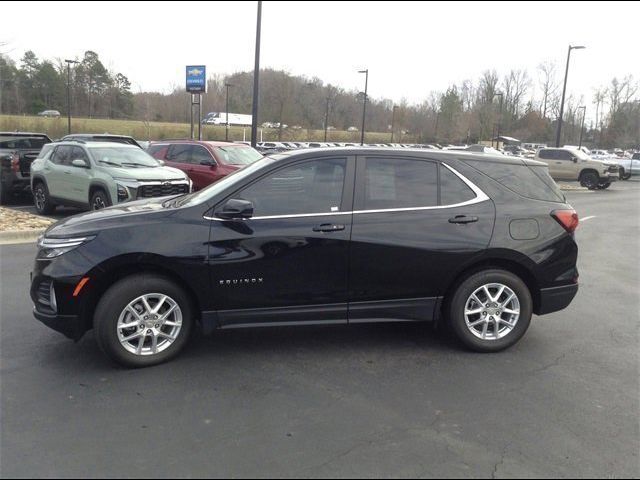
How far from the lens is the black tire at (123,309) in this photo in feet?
13.1

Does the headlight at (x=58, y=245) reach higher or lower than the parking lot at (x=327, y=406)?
higher

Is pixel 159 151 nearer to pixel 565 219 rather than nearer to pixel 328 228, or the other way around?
pixel 328 228

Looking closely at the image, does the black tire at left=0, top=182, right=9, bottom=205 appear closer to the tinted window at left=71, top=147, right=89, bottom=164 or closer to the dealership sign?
the tinted window at left=71, top=147, right=89, bottom=164

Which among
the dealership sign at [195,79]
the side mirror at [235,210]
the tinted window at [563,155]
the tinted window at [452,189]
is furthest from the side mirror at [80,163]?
the tinted window at [563,155]

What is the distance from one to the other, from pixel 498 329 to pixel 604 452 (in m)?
1.58

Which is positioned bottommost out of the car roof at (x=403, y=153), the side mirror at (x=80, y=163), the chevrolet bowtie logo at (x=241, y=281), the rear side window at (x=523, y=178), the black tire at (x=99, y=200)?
the black tire at (x=99, y=200)

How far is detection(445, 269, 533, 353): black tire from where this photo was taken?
453cm

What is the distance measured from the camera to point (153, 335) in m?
4.12

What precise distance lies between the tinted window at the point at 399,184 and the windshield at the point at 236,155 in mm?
9273

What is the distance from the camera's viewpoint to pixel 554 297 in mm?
4730

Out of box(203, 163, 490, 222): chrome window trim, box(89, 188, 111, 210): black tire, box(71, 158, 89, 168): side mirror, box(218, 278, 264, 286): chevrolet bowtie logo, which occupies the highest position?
box(203, 163, 490, 222): chrome window trim

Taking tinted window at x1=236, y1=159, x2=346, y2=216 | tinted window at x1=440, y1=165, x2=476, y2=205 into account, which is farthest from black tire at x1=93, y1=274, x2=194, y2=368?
tinted window at x1=440, y1=165, x2=476, y2=205

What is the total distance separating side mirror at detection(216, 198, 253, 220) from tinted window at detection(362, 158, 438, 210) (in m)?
0.95

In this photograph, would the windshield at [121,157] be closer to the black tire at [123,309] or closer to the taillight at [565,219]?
the black tire at [123,309]
